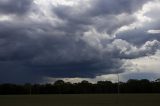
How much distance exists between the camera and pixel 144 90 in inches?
3942

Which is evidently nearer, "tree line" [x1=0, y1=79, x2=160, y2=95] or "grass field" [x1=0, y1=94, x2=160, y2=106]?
"grass field" [x1=0, y1=94, x2=160, y2=106]

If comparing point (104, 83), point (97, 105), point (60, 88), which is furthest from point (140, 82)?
point (97, 105)

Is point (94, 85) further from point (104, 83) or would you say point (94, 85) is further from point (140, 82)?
point (140, 82)

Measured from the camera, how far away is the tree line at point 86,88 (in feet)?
339

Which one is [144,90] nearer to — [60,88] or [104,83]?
[104,83]

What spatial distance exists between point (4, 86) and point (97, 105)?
69.3 metres

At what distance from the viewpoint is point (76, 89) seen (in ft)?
358

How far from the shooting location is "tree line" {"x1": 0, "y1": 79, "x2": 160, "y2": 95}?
103400 millimetres

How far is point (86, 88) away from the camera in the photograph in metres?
112

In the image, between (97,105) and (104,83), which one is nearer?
(97,105)


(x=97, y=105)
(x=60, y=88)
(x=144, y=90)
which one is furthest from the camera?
(x=60, y=88)

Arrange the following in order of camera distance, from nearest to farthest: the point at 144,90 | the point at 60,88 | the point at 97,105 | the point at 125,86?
1. the point at 97,105
2. the point at 144,90
3. the point at 125,86
4. the point at 60,88

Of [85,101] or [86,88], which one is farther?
[86,88]

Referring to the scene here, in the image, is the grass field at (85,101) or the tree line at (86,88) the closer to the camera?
the grass field at (85,101)
